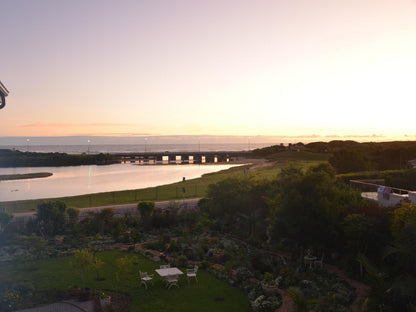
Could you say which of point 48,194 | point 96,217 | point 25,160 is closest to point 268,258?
point 96,217

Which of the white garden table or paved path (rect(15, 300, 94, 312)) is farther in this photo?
the white garden table

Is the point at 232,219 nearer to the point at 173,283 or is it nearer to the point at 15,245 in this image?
the point at 173,283

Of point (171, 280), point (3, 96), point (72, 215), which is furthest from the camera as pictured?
point (72, 215)

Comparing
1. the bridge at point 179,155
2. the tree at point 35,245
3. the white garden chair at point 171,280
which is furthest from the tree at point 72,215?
the bridge at point 179,155

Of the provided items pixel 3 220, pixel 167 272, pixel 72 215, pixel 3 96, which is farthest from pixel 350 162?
pixel 3 96

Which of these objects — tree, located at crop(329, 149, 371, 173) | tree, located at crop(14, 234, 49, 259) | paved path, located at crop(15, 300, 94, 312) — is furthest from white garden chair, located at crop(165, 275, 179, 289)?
tree, located at crop(329, 149, 371, 173)

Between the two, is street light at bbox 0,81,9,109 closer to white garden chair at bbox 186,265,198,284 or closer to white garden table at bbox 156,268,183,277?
white garden table at bbox 156,268,183,277

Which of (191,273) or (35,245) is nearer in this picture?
(191,273)

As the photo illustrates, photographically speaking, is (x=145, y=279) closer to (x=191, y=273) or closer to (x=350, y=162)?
(x=191, y=273)

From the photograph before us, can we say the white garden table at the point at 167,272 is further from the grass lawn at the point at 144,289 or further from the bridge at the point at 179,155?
the bridge at the point at 179,155

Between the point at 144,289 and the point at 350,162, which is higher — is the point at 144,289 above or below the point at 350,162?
below
